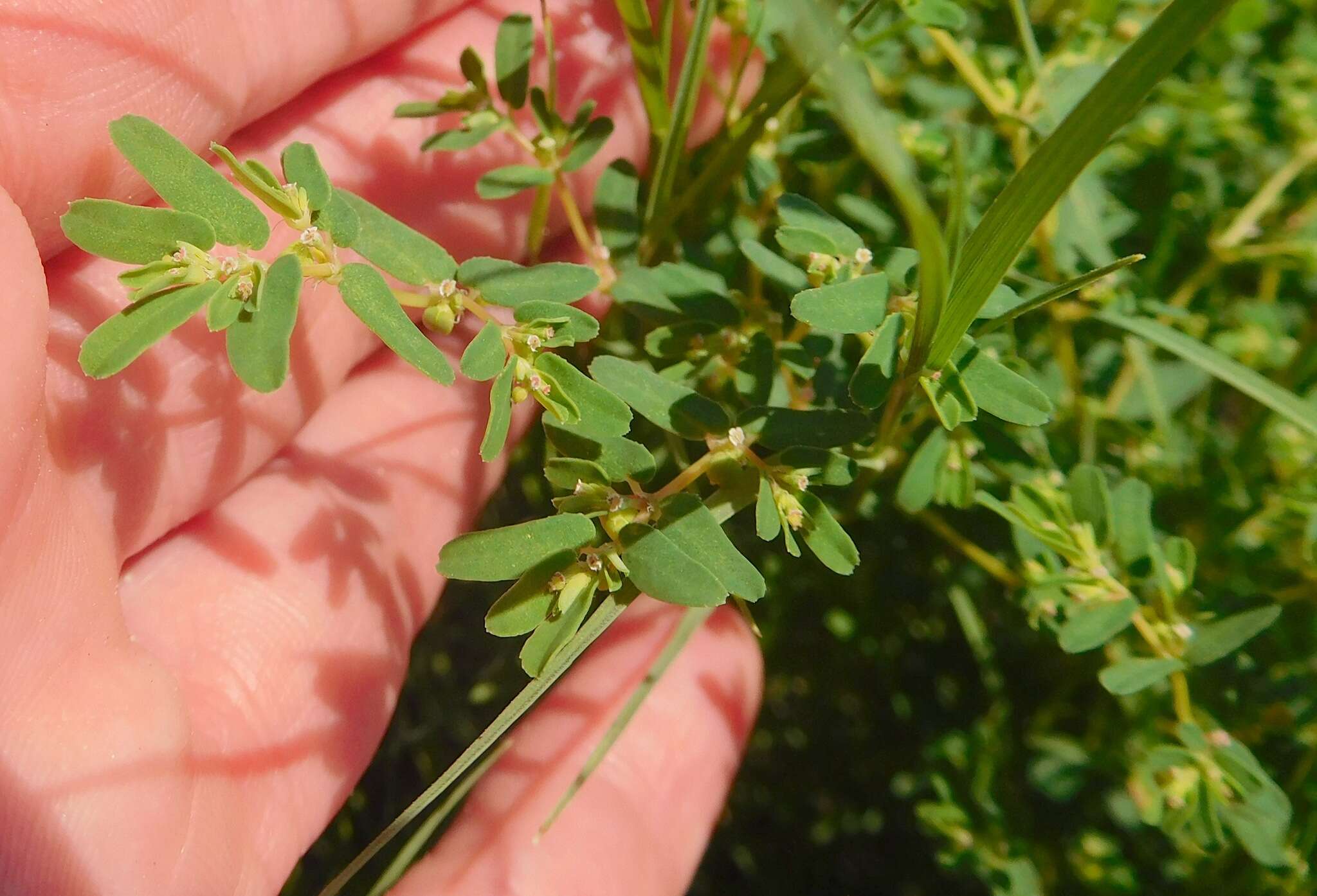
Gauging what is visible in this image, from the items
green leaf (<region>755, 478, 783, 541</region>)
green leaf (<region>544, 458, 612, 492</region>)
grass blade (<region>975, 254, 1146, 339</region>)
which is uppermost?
grass blade (<region>975, 254, 1146, 339</region>)

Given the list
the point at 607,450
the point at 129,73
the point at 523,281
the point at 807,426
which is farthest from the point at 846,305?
the point at 129,73

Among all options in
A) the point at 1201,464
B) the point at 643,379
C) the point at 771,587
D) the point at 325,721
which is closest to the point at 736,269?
the point at 643,379

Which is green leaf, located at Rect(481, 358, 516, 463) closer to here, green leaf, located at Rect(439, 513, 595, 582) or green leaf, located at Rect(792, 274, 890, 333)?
green leaf, located at Rect(439, 513, 595, 582)

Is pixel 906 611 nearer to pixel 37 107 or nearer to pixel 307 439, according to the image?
pixel 307 439

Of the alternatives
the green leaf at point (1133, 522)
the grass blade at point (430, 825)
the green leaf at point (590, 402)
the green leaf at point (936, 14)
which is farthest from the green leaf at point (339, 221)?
the green leaf at point (1133, 522)

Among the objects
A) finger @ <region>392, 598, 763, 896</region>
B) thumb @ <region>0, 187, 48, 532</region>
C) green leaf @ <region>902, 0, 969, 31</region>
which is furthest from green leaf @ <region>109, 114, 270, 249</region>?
finger @ <region>392, 598, 763, 896</region>

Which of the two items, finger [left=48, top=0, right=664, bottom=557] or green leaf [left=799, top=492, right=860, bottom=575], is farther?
finger [left=48, top=0, right=664, bottom=557]

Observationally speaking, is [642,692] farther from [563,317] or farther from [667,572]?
[563,317]
